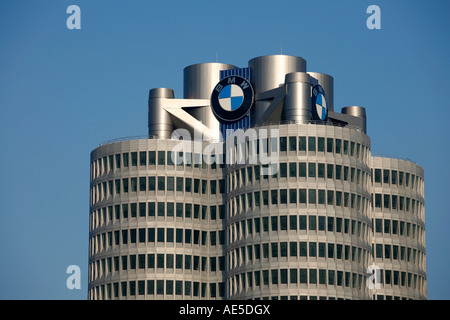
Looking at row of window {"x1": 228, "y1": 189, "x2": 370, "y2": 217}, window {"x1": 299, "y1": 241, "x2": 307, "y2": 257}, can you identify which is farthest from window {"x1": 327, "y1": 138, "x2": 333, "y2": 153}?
window {"x1": 299, "y1": 241, "x2": 307, "y2": 257}

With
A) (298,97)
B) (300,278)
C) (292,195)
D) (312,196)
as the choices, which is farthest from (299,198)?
(298,97)

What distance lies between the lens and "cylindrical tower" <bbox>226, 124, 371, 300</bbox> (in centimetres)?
18912

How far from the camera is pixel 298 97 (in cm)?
19575

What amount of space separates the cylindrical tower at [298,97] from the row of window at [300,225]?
15.7 m

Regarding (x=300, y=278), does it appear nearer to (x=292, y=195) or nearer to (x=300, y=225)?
(x=300, y=225)

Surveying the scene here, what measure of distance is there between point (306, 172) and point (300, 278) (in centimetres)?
1623

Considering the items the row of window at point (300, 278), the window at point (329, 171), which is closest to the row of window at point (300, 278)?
the row of window at point (300, 278)

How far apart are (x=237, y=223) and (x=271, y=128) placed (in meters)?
15.8

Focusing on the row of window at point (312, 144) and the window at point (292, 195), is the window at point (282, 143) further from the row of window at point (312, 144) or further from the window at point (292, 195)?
the window at point (292, 195)

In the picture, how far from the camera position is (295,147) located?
192875mm
